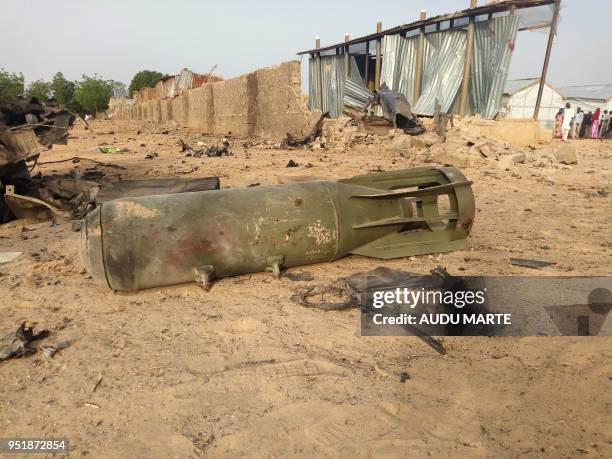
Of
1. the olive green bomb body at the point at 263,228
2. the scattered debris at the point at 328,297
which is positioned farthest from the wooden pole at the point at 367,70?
the scattered debris at the point at 328,297

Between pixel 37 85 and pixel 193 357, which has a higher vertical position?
pixel 37 85

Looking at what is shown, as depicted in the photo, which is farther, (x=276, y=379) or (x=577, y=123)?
(x=577, y=123)

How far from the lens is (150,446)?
156 centimetres

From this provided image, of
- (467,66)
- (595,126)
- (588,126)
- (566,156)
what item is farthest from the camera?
(588,126)

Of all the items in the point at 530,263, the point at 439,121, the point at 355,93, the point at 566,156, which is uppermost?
the point at 355,93

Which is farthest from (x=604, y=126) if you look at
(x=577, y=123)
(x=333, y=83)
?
(x=333, y=83)

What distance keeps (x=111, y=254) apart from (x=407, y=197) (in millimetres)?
2340

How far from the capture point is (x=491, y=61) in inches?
368

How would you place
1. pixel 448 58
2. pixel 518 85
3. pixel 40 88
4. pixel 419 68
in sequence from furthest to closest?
1. pixel 40 88
2. pixel 518 85
3. pixel 419 68
4. pixel 448 58

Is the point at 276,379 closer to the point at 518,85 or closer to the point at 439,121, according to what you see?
the point at 439,121

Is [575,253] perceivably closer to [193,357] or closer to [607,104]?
[193,357]

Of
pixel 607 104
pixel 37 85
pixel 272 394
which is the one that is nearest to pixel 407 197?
pixel 272 394

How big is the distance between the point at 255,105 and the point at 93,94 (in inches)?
1995

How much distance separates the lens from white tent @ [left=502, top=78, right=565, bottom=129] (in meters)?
22.4
